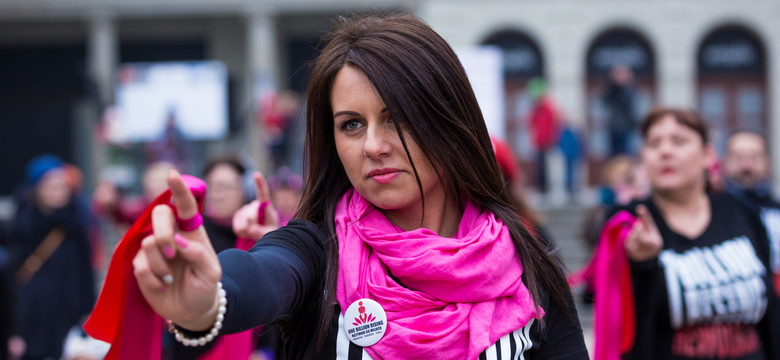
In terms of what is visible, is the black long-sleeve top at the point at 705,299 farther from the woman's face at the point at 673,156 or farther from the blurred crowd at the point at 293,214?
the woman's face at the point at 673,156

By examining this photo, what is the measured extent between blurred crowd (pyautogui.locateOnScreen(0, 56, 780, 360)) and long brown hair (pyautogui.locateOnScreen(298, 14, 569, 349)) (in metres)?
0.34

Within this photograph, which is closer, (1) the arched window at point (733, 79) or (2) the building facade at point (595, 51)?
(2) the building facade at point (595, 51)

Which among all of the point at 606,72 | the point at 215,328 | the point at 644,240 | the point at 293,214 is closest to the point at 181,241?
the point at 215,328

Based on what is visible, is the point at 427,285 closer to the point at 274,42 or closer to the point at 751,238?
the point at 751,238

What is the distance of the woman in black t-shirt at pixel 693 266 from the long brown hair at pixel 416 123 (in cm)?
128

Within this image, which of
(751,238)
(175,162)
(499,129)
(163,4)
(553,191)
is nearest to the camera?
(751,238)

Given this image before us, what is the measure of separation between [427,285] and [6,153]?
26.6m

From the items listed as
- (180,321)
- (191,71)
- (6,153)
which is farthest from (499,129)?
(6,153)

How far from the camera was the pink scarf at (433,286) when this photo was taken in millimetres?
1848

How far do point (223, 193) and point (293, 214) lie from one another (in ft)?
8.60

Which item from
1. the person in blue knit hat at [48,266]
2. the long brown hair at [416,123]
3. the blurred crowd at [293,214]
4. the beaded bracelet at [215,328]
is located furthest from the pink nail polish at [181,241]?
the person in blue knit hat at [48,266]

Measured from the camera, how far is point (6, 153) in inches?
1014

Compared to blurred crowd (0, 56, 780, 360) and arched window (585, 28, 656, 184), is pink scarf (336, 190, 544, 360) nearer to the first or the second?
blurred crowd (0, 56, 780, 360)

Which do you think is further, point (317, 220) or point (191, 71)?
point (191, 71)
